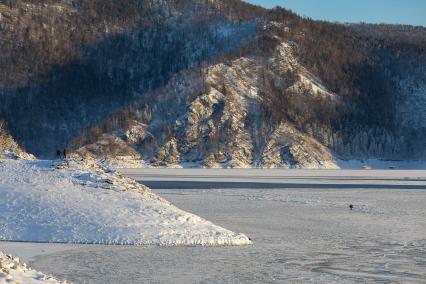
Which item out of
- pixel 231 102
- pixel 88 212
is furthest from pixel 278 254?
pixel 231 102

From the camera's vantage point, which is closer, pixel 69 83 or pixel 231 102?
pixel 231 102

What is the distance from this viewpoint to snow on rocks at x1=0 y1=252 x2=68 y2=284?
15.5m

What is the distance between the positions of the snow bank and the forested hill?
105m

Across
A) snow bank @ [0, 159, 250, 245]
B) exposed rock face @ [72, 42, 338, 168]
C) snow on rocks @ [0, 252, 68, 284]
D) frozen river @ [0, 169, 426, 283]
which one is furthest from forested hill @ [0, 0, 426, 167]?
snow on rocks @ [0, 252, 68, 284]

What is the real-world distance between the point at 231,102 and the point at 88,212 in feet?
416

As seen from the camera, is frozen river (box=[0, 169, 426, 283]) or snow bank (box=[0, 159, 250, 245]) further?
snow bank (box=[0, 159, 250, 245])

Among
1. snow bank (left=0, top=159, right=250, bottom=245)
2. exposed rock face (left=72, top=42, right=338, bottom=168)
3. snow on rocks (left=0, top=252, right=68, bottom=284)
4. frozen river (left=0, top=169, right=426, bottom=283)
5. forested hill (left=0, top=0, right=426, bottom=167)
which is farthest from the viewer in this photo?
forested hill (left=0, top=0, right=426, bottom=167)

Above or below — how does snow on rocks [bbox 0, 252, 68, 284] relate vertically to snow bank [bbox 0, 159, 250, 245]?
above

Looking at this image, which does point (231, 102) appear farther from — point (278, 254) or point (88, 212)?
point (278, 254)

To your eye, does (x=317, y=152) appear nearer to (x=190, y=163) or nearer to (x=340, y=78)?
(x=190, y=163)

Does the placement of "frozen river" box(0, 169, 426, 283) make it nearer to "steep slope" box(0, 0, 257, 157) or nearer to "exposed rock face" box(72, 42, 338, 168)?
"exposed rock face" box(72, 42, 338, 168)

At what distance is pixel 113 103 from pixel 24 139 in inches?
1009

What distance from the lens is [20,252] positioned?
2558 centimetres

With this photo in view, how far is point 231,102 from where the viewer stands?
514ft
